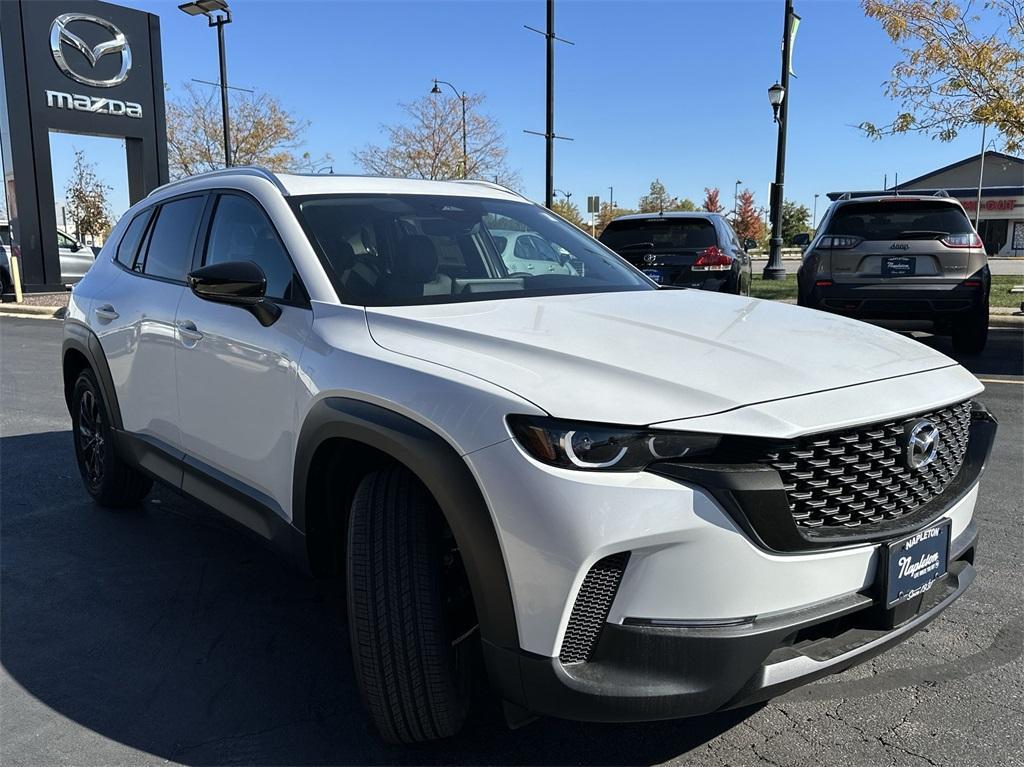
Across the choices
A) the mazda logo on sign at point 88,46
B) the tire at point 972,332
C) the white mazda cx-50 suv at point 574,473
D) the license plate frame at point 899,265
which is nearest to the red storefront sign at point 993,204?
the mazda logo on sign at point 88,46

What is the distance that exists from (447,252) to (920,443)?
6.10ft

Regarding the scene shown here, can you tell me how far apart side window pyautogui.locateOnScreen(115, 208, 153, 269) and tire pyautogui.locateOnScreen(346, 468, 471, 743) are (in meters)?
2.71

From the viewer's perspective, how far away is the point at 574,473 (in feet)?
6.21

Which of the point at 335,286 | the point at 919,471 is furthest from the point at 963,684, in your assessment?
the point at 335,286

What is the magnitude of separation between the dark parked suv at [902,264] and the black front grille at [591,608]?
7.48 metres

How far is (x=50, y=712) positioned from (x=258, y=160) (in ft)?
108

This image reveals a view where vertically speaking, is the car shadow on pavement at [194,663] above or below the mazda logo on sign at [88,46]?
below

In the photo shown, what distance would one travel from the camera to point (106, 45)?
873 inches

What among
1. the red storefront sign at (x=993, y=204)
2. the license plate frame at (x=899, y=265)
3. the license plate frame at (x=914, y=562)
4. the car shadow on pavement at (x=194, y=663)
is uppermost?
the red storefront sign at (x=993, y=204)

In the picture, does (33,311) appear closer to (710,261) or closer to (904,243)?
(710,261)

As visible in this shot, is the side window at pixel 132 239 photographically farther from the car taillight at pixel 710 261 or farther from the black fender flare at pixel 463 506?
the car taillight at pixel 710 261

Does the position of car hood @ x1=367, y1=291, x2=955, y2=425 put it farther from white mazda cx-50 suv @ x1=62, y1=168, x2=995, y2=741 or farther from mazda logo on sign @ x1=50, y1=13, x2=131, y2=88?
mazda logo on sign @ x1=50, y1=13, x2=131, y2=88

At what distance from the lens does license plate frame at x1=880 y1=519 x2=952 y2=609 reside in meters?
2.09

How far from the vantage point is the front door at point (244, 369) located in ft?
9.14
